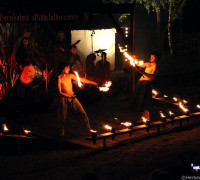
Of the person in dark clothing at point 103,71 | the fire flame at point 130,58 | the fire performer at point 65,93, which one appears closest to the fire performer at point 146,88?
the fire flame at point 130,58

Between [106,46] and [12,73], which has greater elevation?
[106,46]

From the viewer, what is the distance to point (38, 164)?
7402 millimetres

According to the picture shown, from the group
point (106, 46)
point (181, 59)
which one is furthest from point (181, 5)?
point (106, 46)

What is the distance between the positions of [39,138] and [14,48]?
480 centimetres

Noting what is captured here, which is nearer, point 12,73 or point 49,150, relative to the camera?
point 49,150

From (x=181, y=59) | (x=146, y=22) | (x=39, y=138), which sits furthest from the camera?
(x=146, y=22)

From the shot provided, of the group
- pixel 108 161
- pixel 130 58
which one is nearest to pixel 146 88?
pixel 130 58

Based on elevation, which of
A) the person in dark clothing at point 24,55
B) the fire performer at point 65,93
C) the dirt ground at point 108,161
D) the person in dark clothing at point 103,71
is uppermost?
the person in dark clothing at point 24,55

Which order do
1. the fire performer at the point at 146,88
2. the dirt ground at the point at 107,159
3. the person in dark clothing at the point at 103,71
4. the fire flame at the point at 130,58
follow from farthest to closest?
the person in dark clothing at the point at 103,71
the fire performer at the point at 146,88
the fire flame at the point at 130,58
the dirt ground at the point at 107,159

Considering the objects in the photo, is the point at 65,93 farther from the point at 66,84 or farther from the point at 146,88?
the point at 146,88

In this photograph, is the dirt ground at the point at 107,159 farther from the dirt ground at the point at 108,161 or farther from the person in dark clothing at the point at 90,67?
the person in dark clothing at the point at 90,67

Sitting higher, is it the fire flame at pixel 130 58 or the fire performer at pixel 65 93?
the fire flame at pixel 130 58

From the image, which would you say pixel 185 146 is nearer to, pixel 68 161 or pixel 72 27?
pixel 68 161

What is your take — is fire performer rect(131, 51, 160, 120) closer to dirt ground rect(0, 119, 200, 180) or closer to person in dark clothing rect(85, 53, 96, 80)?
dirt ground rect(0, 119, 200, 180)
